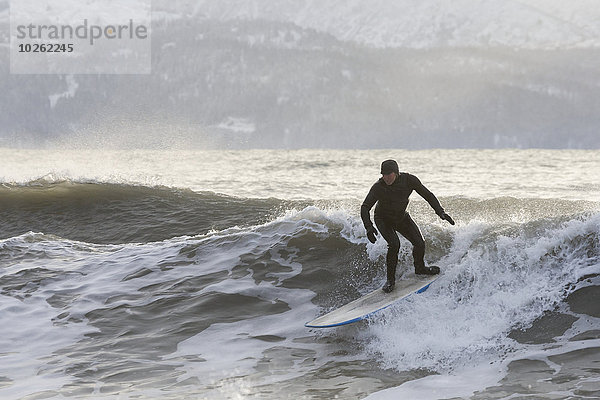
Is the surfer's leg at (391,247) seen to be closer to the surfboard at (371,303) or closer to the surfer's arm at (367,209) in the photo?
the surfboard at (371,303)

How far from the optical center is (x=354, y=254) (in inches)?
482

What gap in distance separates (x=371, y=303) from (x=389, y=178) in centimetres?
187

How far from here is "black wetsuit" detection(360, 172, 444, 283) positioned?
941 centimetres

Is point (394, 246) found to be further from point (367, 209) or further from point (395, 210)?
point (367, 209)

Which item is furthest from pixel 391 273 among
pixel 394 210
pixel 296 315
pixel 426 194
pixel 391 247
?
pixel 296 315

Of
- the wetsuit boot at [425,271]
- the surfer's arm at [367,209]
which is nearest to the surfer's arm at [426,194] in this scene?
the surfer's arm at [367,209]

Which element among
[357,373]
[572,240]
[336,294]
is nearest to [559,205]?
[572,240]

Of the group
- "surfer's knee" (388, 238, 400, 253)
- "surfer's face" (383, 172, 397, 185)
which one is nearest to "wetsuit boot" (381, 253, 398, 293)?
"surfer's knee" (388, 238, 400, 253)

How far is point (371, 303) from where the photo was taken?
30.2 feet

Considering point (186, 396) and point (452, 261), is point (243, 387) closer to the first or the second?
point (186, 396)

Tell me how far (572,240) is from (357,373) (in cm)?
502

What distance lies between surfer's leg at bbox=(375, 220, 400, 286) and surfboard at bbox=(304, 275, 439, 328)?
0.25 meters

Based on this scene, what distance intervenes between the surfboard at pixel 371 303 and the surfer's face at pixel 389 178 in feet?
5.32

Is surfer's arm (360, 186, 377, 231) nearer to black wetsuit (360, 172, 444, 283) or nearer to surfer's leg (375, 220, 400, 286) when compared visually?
black wetsuit (360, 172, 444, 283)
